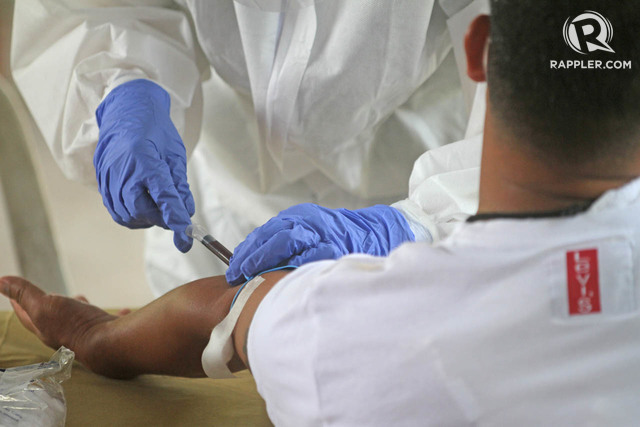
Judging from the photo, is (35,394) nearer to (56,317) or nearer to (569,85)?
(56,317)

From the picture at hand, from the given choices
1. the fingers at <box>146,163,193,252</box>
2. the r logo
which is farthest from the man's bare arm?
the r logo

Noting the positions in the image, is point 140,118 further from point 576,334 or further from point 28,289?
point 576,334

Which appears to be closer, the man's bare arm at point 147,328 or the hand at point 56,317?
the man's bare arm at point 147,328

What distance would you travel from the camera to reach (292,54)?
1.20m

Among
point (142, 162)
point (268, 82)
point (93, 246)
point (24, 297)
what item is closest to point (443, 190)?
point (268, 82)

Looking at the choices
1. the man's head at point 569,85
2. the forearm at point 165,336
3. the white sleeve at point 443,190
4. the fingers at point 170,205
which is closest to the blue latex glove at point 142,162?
the fingers at point 170,205

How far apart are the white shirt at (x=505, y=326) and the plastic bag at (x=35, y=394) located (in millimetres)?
459

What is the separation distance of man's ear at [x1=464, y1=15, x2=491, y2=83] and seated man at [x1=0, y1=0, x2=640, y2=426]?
0.03m

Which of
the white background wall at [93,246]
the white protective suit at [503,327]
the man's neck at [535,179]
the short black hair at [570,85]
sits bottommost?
the white background wall at [93,246]

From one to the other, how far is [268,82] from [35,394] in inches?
27.1

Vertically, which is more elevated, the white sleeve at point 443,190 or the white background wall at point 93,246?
the white sleeve at point 443,190

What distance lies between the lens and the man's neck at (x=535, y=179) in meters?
0.57

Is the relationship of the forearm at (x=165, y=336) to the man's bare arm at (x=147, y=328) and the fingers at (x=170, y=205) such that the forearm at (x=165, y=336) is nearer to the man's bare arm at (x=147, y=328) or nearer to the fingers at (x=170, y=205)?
the man's bare arm at (x=147, y=328)

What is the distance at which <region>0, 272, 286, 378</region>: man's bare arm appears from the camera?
92cm
